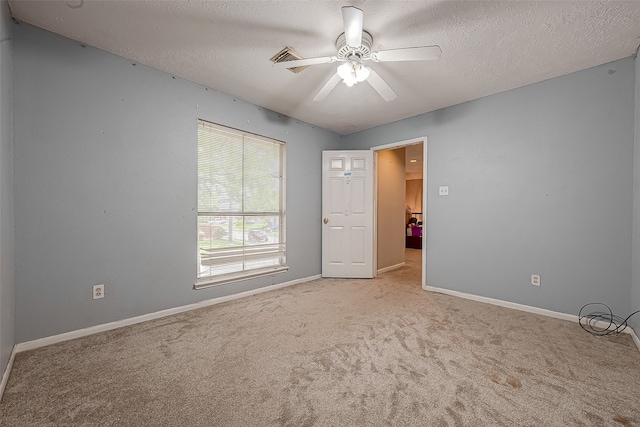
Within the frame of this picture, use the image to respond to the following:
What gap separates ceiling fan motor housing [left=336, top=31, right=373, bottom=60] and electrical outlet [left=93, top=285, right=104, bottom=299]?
9.19 ft

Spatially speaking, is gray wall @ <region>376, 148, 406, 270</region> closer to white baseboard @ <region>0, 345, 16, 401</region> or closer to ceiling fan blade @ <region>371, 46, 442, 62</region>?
ceiling fan blade @ <region>371, 46, 442, 62</region>

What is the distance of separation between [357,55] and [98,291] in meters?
2.93

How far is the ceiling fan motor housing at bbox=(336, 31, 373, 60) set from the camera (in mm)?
2016

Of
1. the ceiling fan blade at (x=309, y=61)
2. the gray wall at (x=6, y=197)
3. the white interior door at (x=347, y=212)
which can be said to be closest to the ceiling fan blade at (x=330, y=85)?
the ceiling fan blade at (x=309, y=61)

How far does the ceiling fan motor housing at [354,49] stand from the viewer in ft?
6.61

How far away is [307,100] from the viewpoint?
3393 millimetres

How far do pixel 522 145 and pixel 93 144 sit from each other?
430 centimetres

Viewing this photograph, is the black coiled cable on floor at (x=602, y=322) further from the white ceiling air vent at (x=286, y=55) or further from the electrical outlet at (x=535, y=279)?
the white ceiling air vent at (x=286, y=55)

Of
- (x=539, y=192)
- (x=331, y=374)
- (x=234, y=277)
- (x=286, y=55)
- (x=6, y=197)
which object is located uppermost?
(x=286, y=55)

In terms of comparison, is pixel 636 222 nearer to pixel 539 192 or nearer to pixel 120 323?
pixel 539 192

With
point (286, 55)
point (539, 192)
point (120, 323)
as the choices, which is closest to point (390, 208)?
point (539, 192)

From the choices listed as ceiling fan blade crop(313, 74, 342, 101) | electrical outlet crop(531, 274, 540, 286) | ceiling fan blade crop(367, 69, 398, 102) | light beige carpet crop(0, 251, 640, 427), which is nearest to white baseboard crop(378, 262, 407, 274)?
light beige carpet crop(0, 251, 640, 427)

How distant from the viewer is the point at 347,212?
439 cm

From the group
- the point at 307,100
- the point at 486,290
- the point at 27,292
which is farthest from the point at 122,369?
the point at 486,290
